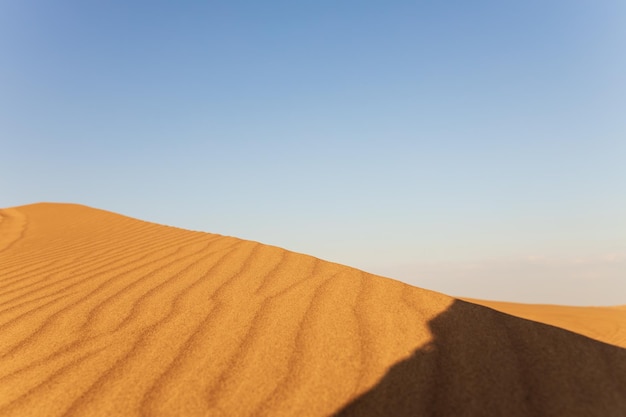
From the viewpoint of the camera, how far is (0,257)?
16.2ft

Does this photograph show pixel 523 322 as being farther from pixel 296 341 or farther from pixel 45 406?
pixel 45 406

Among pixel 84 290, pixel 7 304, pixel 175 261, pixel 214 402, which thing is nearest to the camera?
pixel 214 402

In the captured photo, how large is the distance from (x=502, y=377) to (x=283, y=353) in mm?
925

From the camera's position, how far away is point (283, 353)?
2236 mm

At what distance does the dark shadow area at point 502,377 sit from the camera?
6.07ft

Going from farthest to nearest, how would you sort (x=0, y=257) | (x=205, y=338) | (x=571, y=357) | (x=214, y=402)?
(x=0, y=257)
(x=205, y=338)
(x=571, y=357)
(x=214, y=402)

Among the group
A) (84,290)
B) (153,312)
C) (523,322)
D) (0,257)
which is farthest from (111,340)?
(0,257)

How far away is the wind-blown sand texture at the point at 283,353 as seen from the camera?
1.90 meters

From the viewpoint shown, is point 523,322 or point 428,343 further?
point 523,322

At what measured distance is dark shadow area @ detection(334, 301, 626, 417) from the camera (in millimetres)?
1849

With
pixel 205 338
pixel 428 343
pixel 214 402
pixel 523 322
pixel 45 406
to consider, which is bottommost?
pixel 45 406

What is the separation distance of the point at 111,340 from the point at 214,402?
33.8 inches

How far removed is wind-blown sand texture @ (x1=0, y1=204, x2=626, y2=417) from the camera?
190 centimetres

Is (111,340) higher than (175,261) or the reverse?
the reverse
